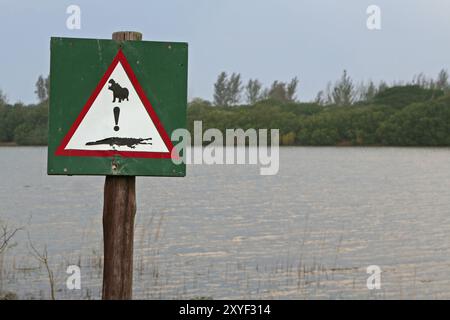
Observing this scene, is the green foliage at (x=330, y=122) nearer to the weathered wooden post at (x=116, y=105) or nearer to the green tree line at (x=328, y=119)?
the green tree line at (x=328, y=119)

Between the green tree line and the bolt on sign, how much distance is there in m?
67.2

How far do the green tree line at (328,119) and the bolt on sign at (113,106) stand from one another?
67.2m

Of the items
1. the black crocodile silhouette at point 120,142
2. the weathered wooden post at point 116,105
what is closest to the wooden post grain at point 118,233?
the weathered wooden post at point 116,105

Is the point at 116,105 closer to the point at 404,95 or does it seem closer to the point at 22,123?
the point at 22,123

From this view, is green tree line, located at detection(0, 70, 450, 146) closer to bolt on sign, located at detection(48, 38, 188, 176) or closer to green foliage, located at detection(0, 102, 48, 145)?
green foliage, located at detection(0, 102, 48, 145)

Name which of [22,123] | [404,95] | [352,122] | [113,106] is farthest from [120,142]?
[404,95]

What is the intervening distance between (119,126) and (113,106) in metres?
0.10

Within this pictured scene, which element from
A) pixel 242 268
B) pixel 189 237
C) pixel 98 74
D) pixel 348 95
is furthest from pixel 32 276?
pixel 348 95

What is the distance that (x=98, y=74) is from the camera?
3238 mm

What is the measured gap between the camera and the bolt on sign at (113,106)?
3.24 meters

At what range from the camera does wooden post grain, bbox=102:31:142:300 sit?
3324 millimetres

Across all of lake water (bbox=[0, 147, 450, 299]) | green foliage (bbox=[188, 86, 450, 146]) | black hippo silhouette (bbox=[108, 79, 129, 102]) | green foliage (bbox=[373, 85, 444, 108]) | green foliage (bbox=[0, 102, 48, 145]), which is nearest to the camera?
black hippo silhouette (bbox=[108, 79, 129, 102])

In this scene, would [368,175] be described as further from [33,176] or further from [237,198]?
[33,176]

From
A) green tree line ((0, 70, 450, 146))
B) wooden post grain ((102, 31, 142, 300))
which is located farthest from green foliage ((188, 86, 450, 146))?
wooden post grain ((102, 31, 142, 300))
